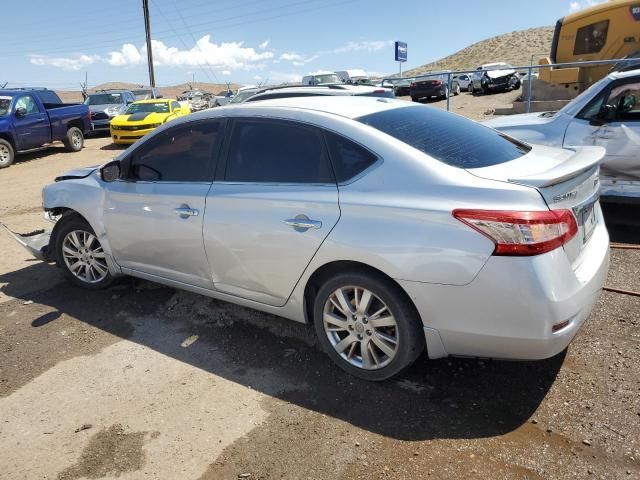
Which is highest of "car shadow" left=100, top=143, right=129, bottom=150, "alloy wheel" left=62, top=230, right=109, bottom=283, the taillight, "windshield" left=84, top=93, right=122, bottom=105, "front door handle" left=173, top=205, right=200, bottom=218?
"windshield" left=84, top=93, right=122, bottom=105

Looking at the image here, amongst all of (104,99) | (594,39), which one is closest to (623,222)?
(594,39)

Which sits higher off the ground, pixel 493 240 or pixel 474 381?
pixel 493 240

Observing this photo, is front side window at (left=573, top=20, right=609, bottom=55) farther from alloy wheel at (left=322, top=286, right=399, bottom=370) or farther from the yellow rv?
alloy wheel at (left=322, top=286, right=399, bottom=370)

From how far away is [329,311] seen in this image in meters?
3.20

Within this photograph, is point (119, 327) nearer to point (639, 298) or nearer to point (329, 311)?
point (329, 311)

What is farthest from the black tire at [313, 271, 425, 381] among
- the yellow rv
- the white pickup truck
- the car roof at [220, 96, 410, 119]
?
the yellow rv

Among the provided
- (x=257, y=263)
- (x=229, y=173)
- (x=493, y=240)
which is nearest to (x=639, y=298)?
(x=493, y=240)

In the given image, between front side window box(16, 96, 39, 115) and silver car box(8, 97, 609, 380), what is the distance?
12105 mm

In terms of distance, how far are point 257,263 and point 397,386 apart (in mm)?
1179

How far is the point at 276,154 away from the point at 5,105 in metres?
13.7

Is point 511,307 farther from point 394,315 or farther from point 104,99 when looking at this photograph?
point 104,99

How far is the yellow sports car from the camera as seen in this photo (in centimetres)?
1595

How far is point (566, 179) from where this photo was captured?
2.76 m

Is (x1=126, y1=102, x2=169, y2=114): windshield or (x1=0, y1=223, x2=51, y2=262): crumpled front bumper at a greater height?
(x1=126, y1=102, x2=169, y2=114): windshield
